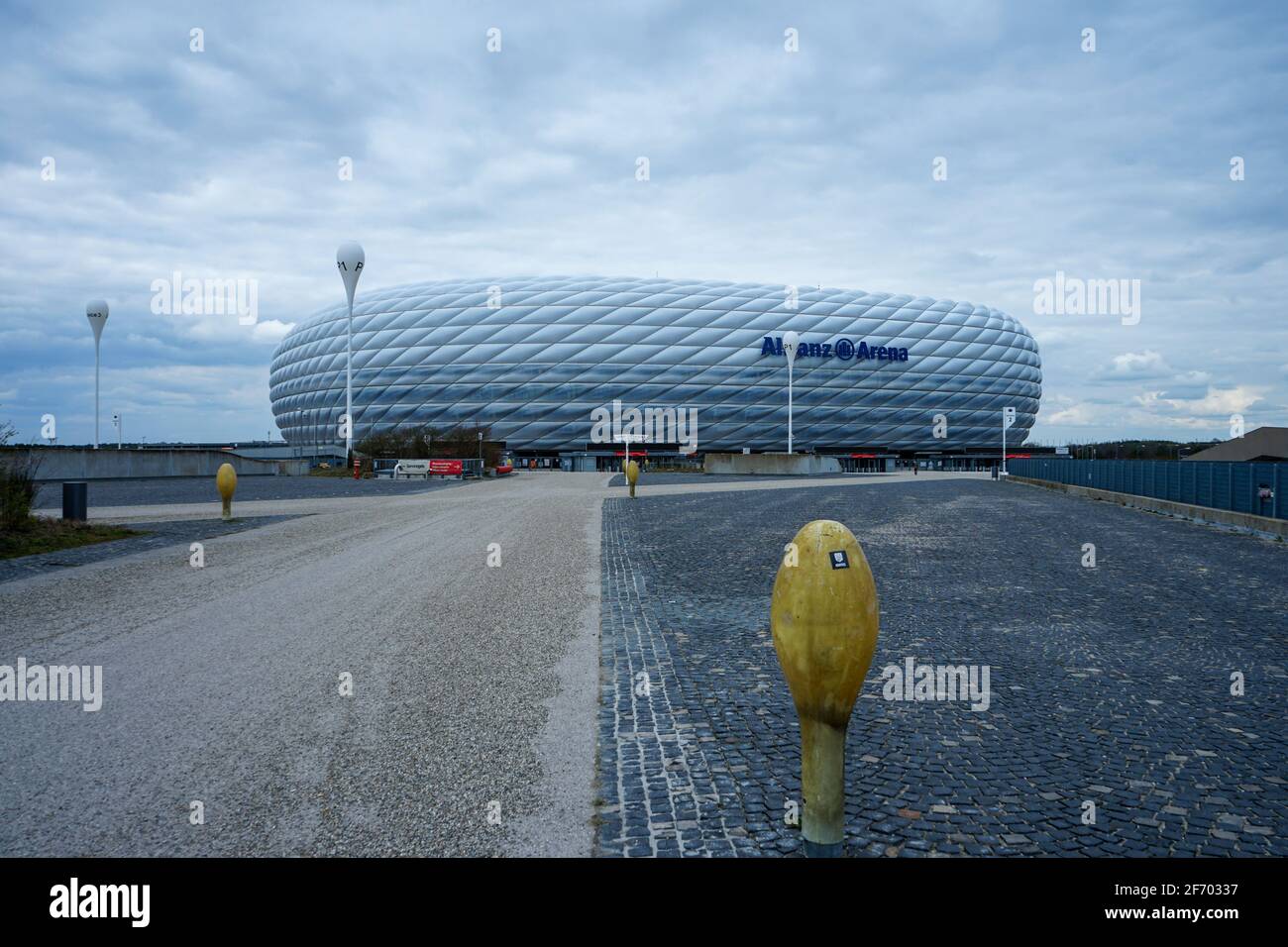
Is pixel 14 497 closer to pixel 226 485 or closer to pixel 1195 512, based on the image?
pixel 226 485

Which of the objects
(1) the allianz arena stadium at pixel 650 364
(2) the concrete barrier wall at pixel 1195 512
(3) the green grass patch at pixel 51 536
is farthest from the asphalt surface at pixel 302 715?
(1) the allianz arena stadium at pixel 650 364

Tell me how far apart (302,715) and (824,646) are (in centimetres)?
320

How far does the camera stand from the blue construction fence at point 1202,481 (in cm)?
1691

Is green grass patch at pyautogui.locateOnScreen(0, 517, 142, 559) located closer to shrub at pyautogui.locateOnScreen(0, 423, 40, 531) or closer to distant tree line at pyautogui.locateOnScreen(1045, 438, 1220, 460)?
shrub at pyautogui.locateOnScreen(0, 423, 40, 531)

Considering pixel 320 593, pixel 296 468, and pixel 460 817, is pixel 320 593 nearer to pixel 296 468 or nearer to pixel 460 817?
pixel 460 817

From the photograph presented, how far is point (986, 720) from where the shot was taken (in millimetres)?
4578

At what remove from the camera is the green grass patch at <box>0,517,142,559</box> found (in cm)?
1201

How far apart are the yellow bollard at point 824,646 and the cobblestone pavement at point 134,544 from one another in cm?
1015

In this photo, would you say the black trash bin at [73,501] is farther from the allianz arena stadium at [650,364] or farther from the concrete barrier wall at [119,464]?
the allianz arena stadium at [650,364]

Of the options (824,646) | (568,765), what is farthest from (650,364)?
(824,646)

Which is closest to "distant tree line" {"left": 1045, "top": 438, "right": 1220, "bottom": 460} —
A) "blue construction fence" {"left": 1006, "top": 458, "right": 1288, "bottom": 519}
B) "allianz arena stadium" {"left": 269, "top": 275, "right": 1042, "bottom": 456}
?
"allianz arena stadium" {"left": 269, "top": 275, "right": 1042, "bottom": 456}
